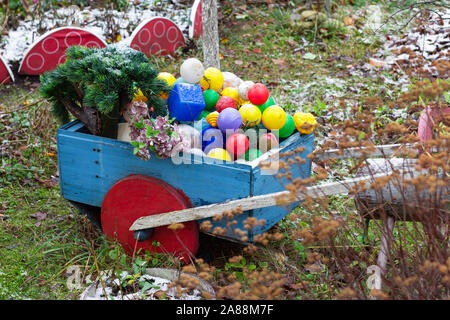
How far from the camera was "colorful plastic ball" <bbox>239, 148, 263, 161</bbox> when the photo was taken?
2.86 metres

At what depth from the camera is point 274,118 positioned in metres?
2.94

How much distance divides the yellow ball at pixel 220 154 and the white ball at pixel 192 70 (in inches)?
20.5

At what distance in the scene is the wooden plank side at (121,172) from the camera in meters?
2.66

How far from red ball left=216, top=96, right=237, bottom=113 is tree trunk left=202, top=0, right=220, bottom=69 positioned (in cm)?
180

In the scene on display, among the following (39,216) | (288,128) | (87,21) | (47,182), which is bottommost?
(39,216)

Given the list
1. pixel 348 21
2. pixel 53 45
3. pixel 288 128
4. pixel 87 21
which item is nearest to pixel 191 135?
pixel 288 128

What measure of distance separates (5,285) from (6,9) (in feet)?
15.4

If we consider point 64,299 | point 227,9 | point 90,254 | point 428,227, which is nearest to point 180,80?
point 90,254

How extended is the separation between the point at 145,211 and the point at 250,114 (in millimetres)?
810

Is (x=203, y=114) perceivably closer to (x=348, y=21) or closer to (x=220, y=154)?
(x=220, y=154)

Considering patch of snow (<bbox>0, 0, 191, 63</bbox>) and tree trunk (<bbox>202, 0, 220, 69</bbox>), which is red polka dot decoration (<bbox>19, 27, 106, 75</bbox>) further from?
tree trunk (<bbox>202, 0, 220, 69</bbox>)

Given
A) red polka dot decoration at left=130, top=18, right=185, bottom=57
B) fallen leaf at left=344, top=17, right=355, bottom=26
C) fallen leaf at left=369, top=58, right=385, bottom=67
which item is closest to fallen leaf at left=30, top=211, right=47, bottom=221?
red polka dot decoration at left=130, top=18, right=185, bottom=57

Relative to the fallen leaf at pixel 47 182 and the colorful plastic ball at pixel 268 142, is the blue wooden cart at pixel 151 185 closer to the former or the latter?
the colorful plastic ball at pixel 268 142

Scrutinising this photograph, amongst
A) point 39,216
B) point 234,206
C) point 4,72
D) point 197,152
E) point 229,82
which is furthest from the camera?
point 4,72
